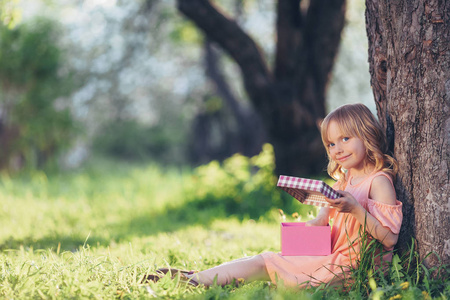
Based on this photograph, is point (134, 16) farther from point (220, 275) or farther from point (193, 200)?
point (220, 275)

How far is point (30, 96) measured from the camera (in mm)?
11391

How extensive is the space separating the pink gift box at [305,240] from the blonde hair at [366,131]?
0.49 meters

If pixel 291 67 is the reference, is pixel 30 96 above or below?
below

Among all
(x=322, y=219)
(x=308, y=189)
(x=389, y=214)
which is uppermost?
(x=308, y=189)

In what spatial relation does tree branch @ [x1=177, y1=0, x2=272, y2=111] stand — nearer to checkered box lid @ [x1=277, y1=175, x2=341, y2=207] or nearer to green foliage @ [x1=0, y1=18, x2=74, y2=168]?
checkered box lid @ [x1=277, y1=175, x2=341, y2=207]

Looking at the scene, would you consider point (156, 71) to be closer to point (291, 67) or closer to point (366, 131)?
point (291, 67)

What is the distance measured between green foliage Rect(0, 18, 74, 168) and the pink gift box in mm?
9533

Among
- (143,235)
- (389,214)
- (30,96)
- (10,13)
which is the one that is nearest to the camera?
(389,214)

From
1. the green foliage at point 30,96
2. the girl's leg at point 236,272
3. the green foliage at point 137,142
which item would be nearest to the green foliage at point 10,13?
the girl's leg at point 236,272

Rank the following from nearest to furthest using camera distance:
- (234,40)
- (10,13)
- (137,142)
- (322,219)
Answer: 1. (322,219)
2. (10,13)
3. (234,40)
4. (137,142)

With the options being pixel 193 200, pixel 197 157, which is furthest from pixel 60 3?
pixel 193 200

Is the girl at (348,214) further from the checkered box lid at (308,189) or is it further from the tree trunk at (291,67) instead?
Answer: the tree trunk at (291,67)

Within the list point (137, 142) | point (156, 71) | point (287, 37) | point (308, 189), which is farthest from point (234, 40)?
point (137, 142)

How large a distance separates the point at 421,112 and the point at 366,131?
0.31 meters
